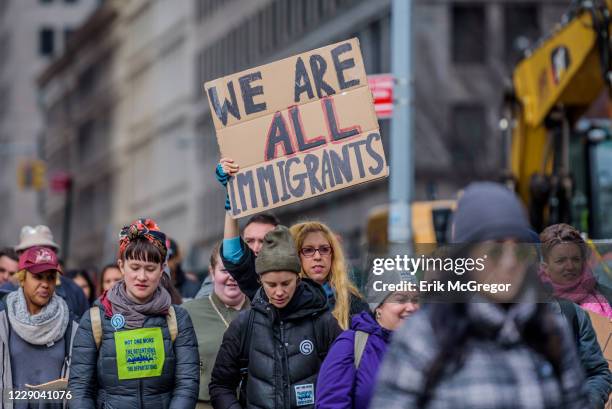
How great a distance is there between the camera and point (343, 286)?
8.71m

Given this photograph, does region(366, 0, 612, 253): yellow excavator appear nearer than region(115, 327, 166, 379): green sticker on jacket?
No

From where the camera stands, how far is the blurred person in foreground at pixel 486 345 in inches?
194

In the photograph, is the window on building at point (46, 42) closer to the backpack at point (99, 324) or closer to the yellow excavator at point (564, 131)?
the yellow excavator at point (564, 131)

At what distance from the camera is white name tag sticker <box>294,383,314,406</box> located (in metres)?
7.93

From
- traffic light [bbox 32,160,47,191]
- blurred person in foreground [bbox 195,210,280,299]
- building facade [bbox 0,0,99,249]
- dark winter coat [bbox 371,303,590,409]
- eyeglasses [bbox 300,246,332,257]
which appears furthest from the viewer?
building facade [bbox 0,0,99,249]

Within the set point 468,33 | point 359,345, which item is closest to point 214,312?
point 359,345

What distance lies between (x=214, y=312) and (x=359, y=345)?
2.26 meters

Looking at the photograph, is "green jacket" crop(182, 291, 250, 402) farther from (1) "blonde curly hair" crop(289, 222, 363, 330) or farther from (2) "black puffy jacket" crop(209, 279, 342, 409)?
(2) "black puffy jacket" crop(209, 279, 342, 409)

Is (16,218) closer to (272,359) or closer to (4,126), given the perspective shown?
(4,126)

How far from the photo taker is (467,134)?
45.3m

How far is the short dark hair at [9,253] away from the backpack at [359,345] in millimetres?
5538

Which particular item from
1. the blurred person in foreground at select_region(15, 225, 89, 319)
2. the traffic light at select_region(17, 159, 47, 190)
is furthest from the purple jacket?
the traffic light at select_region(17, 159, 47, 190)

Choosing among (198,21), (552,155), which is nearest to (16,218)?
(198,21)

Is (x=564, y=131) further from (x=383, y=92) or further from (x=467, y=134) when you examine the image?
(x=467, y=134)
